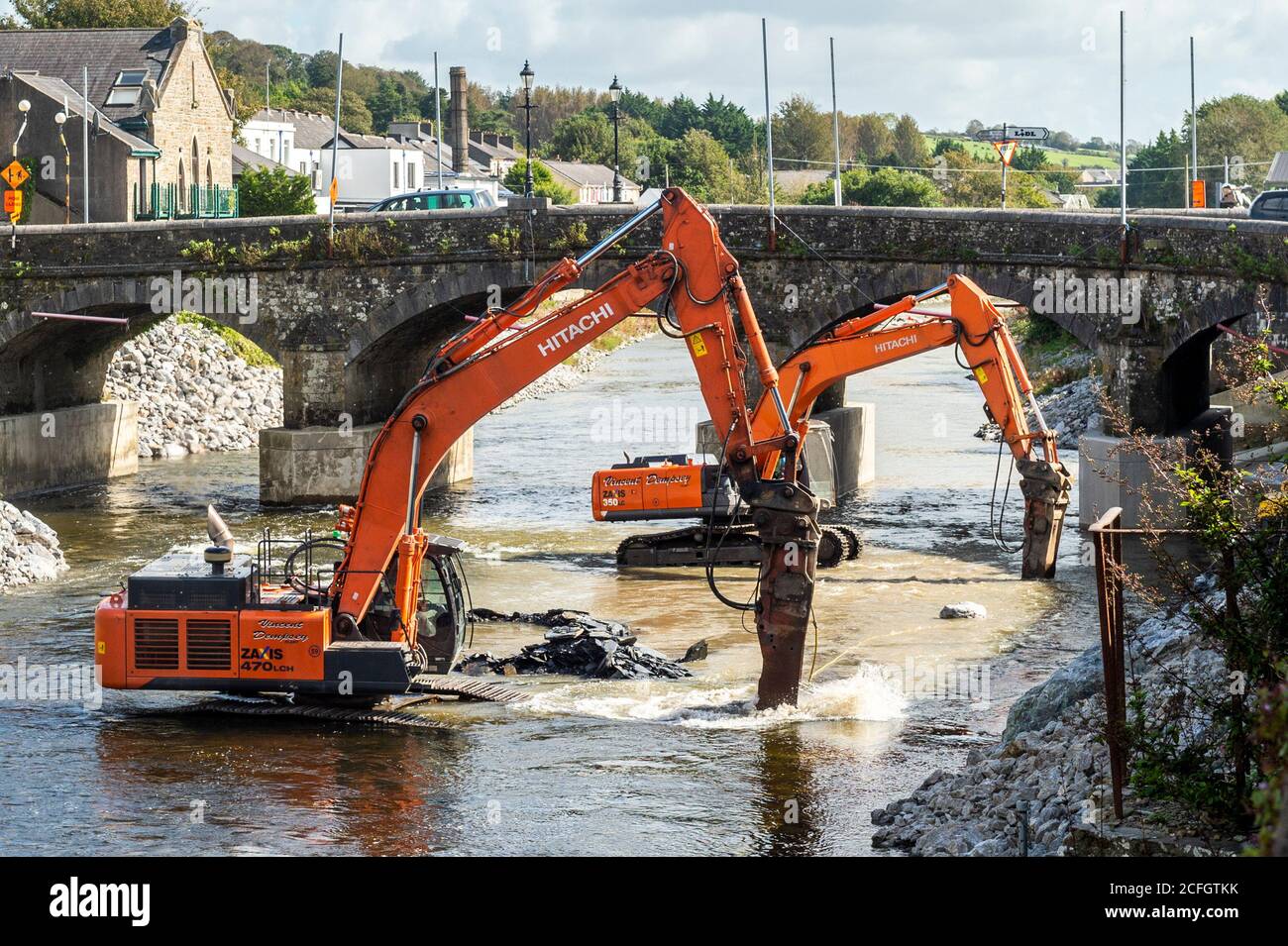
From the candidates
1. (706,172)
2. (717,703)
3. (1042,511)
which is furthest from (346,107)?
(717,703)

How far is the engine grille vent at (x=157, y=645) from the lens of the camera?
69.4ft

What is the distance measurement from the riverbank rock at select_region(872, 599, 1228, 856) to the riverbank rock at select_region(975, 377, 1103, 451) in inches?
1147

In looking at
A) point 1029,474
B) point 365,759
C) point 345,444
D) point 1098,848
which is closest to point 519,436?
point 345,444

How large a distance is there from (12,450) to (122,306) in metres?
4.24

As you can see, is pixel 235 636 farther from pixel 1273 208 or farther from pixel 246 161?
pixel 246 161

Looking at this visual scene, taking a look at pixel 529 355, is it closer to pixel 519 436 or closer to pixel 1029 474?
pixel 1029 474

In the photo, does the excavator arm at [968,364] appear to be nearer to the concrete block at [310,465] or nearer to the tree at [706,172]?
the concrete block at [310,465]

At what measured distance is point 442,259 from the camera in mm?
40656

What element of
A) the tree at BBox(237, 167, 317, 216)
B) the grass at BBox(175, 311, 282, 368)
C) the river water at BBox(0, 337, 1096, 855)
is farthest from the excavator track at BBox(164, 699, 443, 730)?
the tree at BBox(237, 167, 317, 216)

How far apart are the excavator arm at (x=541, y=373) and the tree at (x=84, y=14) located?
7258cm

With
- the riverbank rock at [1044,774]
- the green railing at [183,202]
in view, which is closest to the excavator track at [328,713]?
the riverbank rock at [1044,774]

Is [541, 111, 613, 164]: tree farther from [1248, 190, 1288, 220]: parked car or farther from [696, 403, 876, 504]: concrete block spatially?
[1248, 190, 1288, 220]: parked car

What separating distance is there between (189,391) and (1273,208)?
98.4 feet

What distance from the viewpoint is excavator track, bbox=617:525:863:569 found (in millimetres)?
34250
